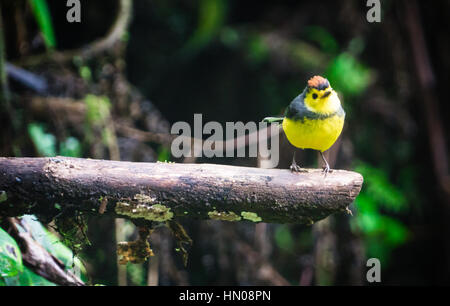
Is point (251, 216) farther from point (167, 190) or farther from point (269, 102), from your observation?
point (269, 102)

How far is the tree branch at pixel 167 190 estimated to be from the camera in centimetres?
148

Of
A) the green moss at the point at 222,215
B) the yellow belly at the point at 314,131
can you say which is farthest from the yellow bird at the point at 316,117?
the green moss at the point at 222,215

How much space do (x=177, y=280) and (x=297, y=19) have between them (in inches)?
126

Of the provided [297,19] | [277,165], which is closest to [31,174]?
[277,165]

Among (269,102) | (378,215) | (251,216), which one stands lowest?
(378,215)

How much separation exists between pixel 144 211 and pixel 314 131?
787mm

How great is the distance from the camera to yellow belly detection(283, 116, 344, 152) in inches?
70.3

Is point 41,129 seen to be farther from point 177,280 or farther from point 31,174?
point 31,174

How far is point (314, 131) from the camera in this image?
5.86 feet

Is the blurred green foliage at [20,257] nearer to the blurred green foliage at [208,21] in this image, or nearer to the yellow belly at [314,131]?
the yellow belly at [314,131]

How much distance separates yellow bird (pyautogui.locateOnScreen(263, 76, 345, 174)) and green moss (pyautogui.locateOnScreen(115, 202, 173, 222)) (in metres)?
0.57

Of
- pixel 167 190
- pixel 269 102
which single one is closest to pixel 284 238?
pixel 269 102

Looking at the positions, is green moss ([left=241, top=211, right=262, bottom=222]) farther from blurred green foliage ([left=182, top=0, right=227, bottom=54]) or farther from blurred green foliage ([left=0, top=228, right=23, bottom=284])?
blurred green foliage ([left=182, top=0, right=227, bottom=54])

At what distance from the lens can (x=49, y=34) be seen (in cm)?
298
